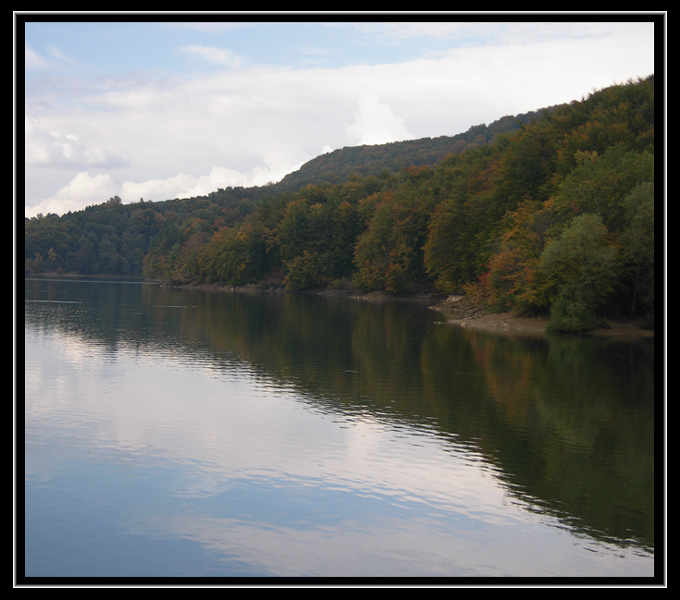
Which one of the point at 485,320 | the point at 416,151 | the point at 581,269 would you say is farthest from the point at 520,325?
the point at 416,151

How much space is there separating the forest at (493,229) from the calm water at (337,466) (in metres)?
13.7

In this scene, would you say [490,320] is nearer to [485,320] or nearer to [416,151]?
[485,320]

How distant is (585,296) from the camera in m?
45.6

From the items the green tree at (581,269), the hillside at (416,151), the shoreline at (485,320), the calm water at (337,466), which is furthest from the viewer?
the hillside at (416,151)

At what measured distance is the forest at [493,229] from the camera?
151ft

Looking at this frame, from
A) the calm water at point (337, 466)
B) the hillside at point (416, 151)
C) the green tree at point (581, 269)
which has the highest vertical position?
the hillside at point (416, 151)

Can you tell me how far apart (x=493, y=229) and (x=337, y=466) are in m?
56.8

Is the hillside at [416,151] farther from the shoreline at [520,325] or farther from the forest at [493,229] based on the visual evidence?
the shoreline at [520,325]

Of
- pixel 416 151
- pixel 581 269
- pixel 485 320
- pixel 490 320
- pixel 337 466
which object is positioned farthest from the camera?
pixel 416 151

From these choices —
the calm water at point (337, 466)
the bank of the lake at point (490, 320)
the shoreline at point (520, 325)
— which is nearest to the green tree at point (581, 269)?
the shoreline at point (520, 325)

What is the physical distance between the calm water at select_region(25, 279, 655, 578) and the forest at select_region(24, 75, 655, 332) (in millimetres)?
13716

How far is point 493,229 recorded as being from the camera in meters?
70.3
